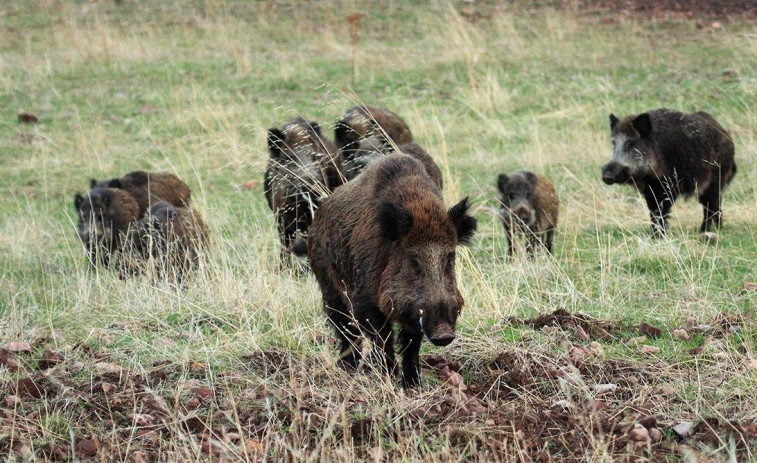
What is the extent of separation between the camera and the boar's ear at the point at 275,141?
1054cm

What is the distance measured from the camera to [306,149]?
34.4 feet

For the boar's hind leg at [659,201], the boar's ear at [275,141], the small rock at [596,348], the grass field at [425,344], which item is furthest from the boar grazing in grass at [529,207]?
the small rock at [596,348]

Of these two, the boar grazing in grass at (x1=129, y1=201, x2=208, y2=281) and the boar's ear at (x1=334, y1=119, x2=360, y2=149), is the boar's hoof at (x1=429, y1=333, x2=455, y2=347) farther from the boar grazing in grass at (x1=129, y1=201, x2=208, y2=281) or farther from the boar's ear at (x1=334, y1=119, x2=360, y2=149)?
the boar's ear at (x1=334, y1=119, x2=360, y2=149)

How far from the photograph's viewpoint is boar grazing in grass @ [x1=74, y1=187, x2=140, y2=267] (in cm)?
1143

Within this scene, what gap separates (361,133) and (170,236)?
2699 mm

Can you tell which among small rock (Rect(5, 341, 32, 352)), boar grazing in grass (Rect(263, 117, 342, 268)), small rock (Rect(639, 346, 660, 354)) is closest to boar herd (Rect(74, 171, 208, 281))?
boar grazing in grass (Rect(263, 117, 342, 268))

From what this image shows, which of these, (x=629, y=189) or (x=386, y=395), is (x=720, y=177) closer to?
(x=629, y=189)

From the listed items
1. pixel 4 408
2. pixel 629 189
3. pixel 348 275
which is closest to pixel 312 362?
pixel 348 275

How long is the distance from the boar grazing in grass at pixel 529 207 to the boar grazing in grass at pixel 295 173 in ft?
6.26

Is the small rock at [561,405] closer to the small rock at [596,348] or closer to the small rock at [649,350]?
the small rock at [596,348]

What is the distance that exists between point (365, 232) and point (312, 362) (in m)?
1.08

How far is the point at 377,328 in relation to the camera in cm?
630

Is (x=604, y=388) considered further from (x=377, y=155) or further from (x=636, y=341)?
(x=377, y=155)

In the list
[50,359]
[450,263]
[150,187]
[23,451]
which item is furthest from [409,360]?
[150,187]
